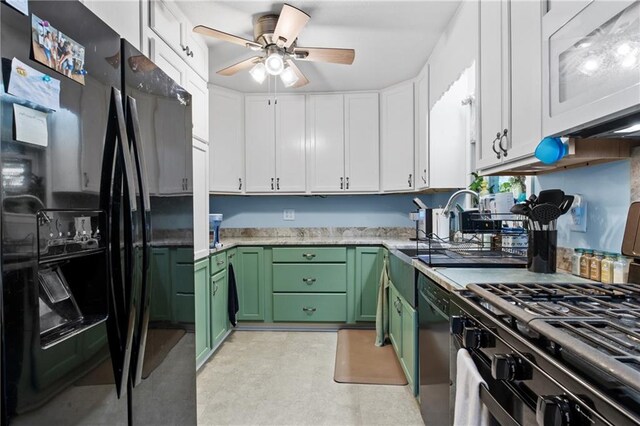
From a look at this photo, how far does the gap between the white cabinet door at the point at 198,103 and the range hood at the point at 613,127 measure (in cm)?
202

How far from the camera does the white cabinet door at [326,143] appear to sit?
3449 millimetres

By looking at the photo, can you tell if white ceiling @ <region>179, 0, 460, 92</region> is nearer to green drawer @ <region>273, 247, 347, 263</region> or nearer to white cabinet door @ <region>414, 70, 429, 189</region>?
white cabinet door @ <region>414, 70, 429, 189</region>

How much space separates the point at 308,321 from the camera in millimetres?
3211

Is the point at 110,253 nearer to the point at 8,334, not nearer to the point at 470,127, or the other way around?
the point at 8,334

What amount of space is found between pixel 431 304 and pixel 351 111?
243 centimetres

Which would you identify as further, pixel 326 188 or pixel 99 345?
pixel 326 188

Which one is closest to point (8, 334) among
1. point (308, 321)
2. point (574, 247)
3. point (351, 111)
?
point (574, 247)

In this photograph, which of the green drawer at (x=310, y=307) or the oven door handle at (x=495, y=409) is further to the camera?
the green drawer at (x=310, y=307)

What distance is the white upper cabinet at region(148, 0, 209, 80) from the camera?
173cm

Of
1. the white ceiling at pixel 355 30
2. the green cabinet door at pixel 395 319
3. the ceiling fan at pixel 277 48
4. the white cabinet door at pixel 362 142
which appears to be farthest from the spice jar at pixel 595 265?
the white cabinet door at pixel 362 142

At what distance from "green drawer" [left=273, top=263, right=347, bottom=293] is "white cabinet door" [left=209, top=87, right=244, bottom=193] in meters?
0.99

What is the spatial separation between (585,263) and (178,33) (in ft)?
7.77

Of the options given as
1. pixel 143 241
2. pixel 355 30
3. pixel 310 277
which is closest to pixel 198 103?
pixel 355 30

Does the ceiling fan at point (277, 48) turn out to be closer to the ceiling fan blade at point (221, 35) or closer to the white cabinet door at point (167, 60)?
the ceiling fan blade at point (221, 35)
